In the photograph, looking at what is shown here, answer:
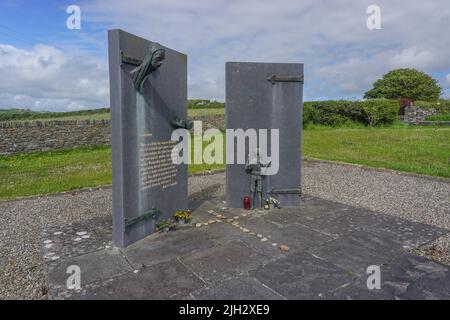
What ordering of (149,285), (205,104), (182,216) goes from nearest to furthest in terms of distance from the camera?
(149,285), (182,216), (205,104)

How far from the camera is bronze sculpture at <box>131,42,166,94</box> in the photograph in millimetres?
4199

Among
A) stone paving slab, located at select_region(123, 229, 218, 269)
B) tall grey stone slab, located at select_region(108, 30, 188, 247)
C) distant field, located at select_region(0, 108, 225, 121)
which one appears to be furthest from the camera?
distant field, located at select_region(0, 108, 225, 121)

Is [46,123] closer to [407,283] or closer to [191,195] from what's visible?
[191,195]

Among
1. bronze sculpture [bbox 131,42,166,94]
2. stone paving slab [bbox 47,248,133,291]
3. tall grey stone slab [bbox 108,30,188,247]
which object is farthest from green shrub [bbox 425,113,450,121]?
stone paving slab [bbox 47,248,133,291]

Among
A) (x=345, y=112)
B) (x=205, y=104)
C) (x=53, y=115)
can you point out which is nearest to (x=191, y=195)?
(x=53, y=115)

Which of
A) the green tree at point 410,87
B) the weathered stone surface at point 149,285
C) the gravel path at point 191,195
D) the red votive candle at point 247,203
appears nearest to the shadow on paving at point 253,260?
the weathered stone surface at point 149,285

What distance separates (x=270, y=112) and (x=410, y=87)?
5683 centimetres

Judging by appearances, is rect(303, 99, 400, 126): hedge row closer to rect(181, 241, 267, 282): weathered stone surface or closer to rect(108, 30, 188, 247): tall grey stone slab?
rect(108, 30, 188, 247): tall grey stone slab

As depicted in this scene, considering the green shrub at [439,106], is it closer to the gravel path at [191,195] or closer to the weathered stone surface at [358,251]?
the gravel path at [191,195]

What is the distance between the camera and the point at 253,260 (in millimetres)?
3949

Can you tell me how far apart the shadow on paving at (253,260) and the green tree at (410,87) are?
55.8m

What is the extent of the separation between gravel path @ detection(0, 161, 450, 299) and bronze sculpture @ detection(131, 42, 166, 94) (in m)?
2.57

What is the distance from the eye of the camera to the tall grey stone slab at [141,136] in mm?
4180
